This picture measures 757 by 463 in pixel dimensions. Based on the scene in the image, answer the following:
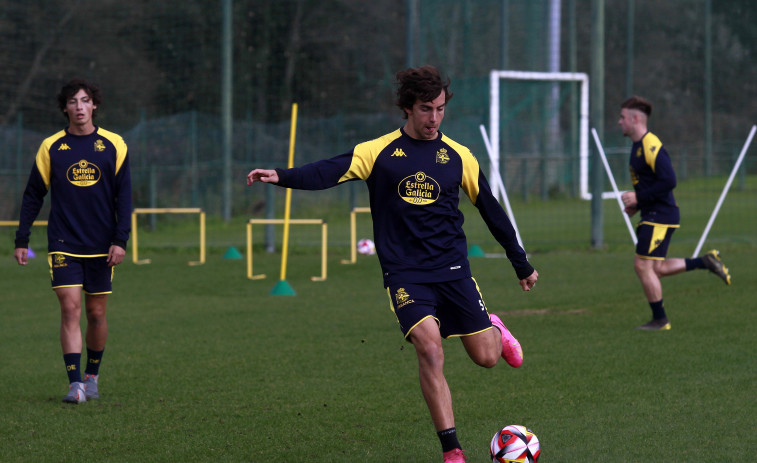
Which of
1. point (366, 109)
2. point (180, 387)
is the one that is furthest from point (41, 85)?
point (180, 387)

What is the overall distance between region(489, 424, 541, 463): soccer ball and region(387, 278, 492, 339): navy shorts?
1.82 feet

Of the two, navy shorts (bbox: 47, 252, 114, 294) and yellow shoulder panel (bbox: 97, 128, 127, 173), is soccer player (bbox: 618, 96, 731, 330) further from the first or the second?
navy shorts (bbox: 47, 252, 114, 294)

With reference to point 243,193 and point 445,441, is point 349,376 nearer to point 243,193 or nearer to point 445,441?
point 445,441

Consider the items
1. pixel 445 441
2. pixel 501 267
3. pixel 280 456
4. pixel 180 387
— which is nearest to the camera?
pixel 445 441

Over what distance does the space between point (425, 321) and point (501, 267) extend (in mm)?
10334

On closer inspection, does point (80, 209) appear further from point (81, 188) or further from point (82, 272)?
point (82, 272)

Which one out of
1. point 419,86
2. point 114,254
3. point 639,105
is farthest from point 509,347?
point 639,105

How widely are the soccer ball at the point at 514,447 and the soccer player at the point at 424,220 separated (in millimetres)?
187

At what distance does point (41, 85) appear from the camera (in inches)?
831

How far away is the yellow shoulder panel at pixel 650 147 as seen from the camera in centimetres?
920

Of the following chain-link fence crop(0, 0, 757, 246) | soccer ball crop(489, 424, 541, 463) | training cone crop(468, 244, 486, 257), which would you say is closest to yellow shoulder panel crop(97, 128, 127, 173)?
soccer ball crop(489, 424, 541, 463)

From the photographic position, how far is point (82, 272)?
6.88m

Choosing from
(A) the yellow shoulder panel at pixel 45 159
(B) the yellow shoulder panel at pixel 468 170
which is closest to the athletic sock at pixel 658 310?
(B) the yellow shoulder panel at pixel 468 170

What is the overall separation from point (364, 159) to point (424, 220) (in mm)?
430
